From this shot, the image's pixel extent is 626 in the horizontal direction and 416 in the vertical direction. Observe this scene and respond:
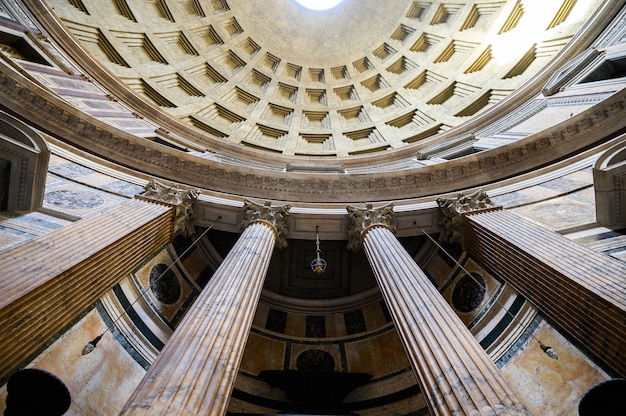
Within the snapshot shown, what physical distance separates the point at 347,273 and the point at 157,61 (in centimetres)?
2048

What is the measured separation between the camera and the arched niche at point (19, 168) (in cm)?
741

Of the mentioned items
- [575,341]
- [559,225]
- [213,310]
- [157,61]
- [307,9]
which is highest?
[307,9]

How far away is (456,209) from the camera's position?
10344 mm

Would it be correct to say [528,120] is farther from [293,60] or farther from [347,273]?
[293,60]

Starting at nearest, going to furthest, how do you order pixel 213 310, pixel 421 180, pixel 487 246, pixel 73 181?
pixel 213 310 < pixel 487 246 < pixel 73 181 < pixel 421 180

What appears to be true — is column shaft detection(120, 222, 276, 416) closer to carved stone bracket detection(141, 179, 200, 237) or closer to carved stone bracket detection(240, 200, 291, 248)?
carved stone bracket detection(240, 200, 291, 248)

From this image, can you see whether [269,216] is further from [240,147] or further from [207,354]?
[240,147]

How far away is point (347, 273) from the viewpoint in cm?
1509

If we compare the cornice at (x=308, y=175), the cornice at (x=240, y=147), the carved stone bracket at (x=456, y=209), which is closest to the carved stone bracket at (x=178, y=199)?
the cornice at (x=308, y=175)

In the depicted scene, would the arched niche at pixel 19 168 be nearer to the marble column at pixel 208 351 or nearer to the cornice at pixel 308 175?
the cornice at pixel 308 175

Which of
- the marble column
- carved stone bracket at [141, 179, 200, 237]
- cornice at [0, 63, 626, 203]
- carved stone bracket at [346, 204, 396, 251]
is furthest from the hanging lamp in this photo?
carved stone bracket at [141, 179, 200, 237]

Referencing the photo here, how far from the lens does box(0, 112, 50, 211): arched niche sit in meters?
7.41

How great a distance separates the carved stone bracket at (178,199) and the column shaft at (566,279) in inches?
349

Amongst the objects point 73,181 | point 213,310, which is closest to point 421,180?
point 213,310
